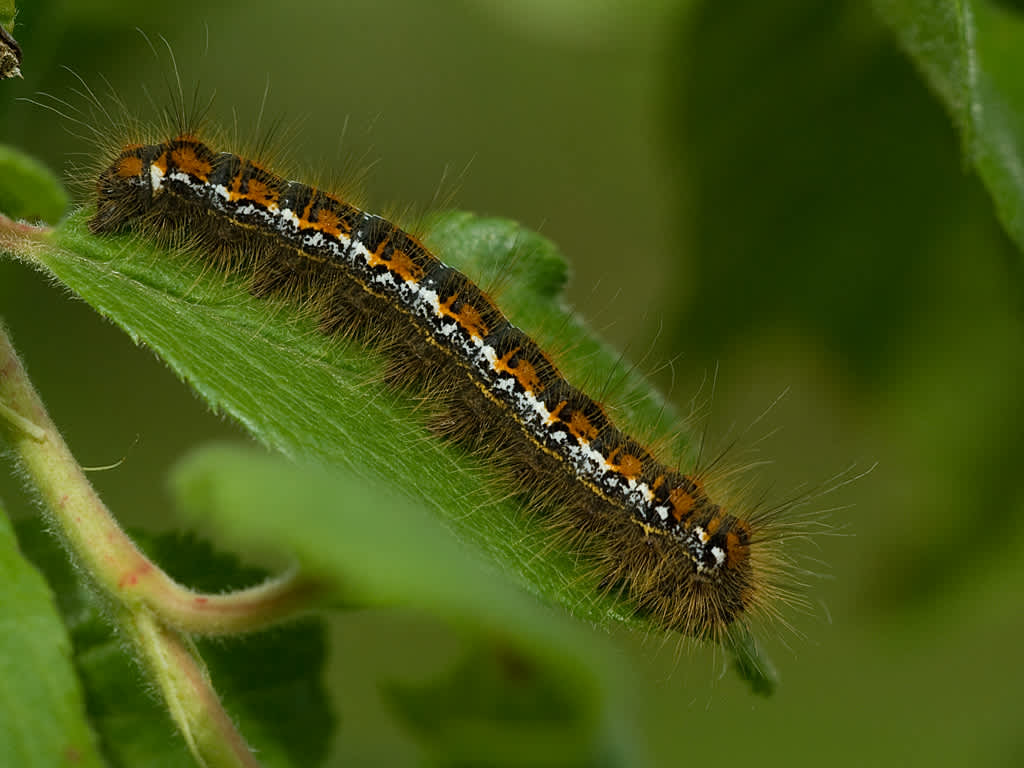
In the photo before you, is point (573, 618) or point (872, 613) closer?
point (573, 618)

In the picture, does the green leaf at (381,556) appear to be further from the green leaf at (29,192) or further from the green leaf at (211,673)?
the green leaf at (29,192)

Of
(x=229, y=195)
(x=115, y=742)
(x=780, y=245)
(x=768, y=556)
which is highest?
(x=780, y=245)

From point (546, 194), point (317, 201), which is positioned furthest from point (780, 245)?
point (546, 194)

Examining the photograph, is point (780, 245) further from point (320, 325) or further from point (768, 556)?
point (320, 325)

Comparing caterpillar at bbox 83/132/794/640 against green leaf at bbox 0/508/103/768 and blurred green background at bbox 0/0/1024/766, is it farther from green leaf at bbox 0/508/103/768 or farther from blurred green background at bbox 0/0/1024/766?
green leaf at bbox 0/508/103/768

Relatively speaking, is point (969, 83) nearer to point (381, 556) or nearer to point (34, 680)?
point (381, 556)

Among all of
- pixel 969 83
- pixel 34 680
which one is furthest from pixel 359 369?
pixel 969 83
